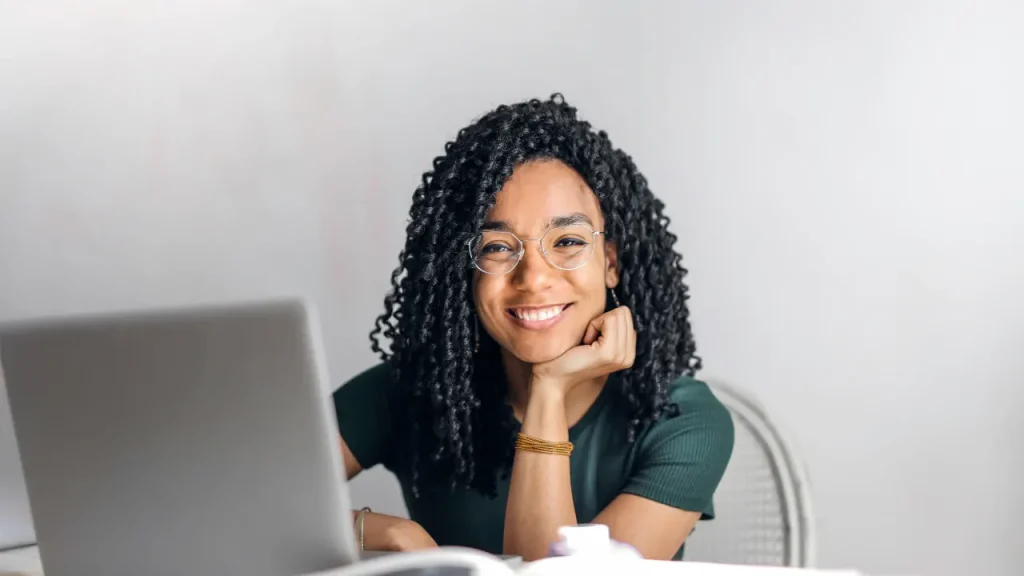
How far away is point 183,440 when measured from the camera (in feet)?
2.65

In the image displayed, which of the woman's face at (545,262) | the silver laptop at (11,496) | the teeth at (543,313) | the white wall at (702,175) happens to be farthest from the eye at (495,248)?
the silver laptop at (11,496)

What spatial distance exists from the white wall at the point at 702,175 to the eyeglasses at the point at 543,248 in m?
0.24

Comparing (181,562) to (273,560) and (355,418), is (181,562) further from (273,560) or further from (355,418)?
(355,418)

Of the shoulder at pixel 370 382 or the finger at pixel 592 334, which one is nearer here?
the finger at pixel 592 334

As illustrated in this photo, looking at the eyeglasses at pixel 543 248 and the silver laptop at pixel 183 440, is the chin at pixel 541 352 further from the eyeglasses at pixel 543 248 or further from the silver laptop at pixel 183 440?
the silver laptop at pixel 183 440

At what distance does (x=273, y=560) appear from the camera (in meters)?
0.80

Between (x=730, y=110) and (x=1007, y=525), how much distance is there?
766 mm

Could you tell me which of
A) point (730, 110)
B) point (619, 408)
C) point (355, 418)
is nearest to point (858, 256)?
point (730, 110)

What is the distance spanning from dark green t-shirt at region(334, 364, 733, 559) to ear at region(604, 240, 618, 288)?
0.56 ft

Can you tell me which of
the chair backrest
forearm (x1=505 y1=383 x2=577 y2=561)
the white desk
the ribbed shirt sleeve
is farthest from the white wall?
the white desk

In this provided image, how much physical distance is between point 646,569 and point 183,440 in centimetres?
40

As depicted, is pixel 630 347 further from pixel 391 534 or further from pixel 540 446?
pixel 391 534

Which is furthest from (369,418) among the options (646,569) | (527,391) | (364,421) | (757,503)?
(646,569)

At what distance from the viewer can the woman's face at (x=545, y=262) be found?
1.42 meters
